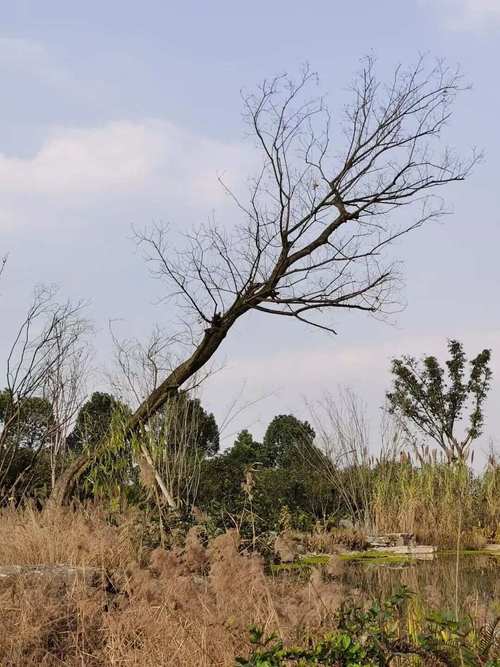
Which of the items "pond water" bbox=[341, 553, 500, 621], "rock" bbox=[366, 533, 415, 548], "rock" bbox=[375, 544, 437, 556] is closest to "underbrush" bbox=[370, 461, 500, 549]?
"rock" bbox=[366, 533, 415, 548]

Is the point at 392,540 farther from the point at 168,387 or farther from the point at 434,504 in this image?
the point at 168,387

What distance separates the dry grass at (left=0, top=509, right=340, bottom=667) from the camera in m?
3.81

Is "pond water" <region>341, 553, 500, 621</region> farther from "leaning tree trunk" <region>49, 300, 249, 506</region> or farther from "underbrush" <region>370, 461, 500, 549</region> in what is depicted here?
"leaning tree trunk" <region>49, 300, 249, 506</region>

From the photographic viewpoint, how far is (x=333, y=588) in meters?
3.82

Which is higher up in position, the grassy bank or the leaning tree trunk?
the leaning tree trunk

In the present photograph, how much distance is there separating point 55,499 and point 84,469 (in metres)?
0.54

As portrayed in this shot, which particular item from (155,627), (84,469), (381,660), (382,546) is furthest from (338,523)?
(381,660)

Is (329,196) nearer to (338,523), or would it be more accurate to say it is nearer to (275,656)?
(338,523)

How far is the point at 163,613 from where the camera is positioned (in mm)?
4223

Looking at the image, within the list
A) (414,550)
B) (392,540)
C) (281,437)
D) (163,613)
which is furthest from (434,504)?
(281,437)

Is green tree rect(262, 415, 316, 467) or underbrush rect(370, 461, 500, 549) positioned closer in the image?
underbrush rect(370, 461, 500, 549)

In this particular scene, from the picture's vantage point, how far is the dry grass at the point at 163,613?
381 centimetres

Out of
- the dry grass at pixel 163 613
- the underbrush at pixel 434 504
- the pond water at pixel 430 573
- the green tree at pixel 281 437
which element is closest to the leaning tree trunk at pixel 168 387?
the underbrush at pixel 434 504

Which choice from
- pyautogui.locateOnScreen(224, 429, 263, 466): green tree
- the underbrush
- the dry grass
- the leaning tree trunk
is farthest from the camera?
pyautogui.locateOnScreen(224, 429, 263, 466): green tree
